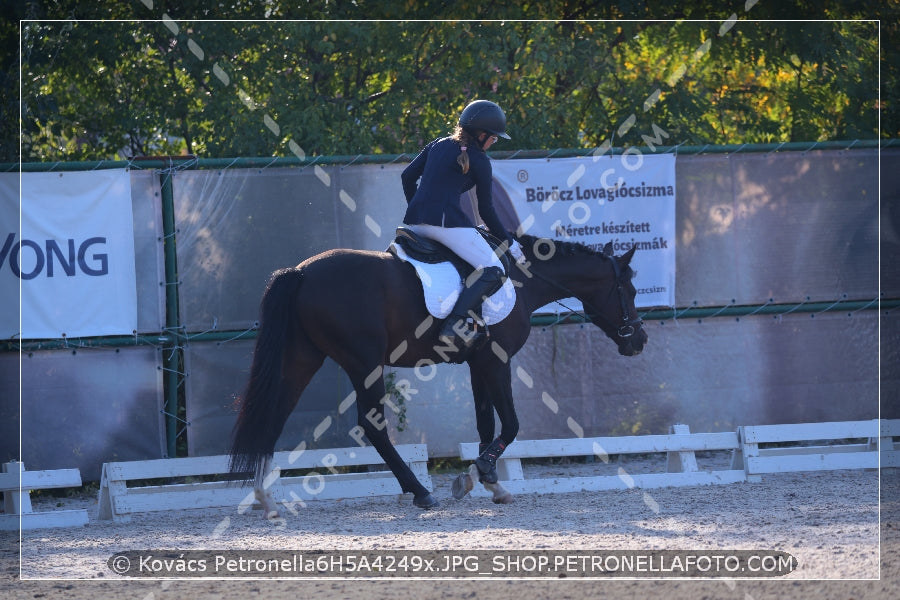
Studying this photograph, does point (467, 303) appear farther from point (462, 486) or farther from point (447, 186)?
point (462, 486)

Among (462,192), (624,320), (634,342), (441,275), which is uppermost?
(462,192)

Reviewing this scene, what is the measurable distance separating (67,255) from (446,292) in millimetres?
3435

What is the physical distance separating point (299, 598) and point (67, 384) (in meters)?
4.75

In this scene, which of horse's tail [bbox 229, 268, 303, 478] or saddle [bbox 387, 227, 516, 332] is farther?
saddle [bbox 387, 227, 516, 332]

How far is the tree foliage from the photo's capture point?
11727 millimetres

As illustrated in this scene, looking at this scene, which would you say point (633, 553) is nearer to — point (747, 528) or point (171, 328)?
point (747, 528)

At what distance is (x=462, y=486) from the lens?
328 inches

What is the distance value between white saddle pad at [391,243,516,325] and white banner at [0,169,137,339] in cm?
267

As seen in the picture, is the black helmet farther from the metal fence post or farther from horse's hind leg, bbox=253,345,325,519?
the metal fence post

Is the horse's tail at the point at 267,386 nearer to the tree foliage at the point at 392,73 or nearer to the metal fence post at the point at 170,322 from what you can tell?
the metal fence post at the point at 170,322

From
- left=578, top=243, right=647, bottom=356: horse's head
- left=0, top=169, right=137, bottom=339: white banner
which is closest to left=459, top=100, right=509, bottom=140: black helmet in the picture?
left=578, top=243, right=647, bottom=356: horse's head

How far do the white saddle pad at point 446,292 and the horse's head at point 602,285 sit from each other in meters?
0.67

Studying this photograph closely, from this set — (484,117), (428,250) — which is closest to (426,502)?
(428,250)

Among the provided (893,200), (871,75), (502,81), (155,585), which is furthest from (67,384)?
(871,75)
